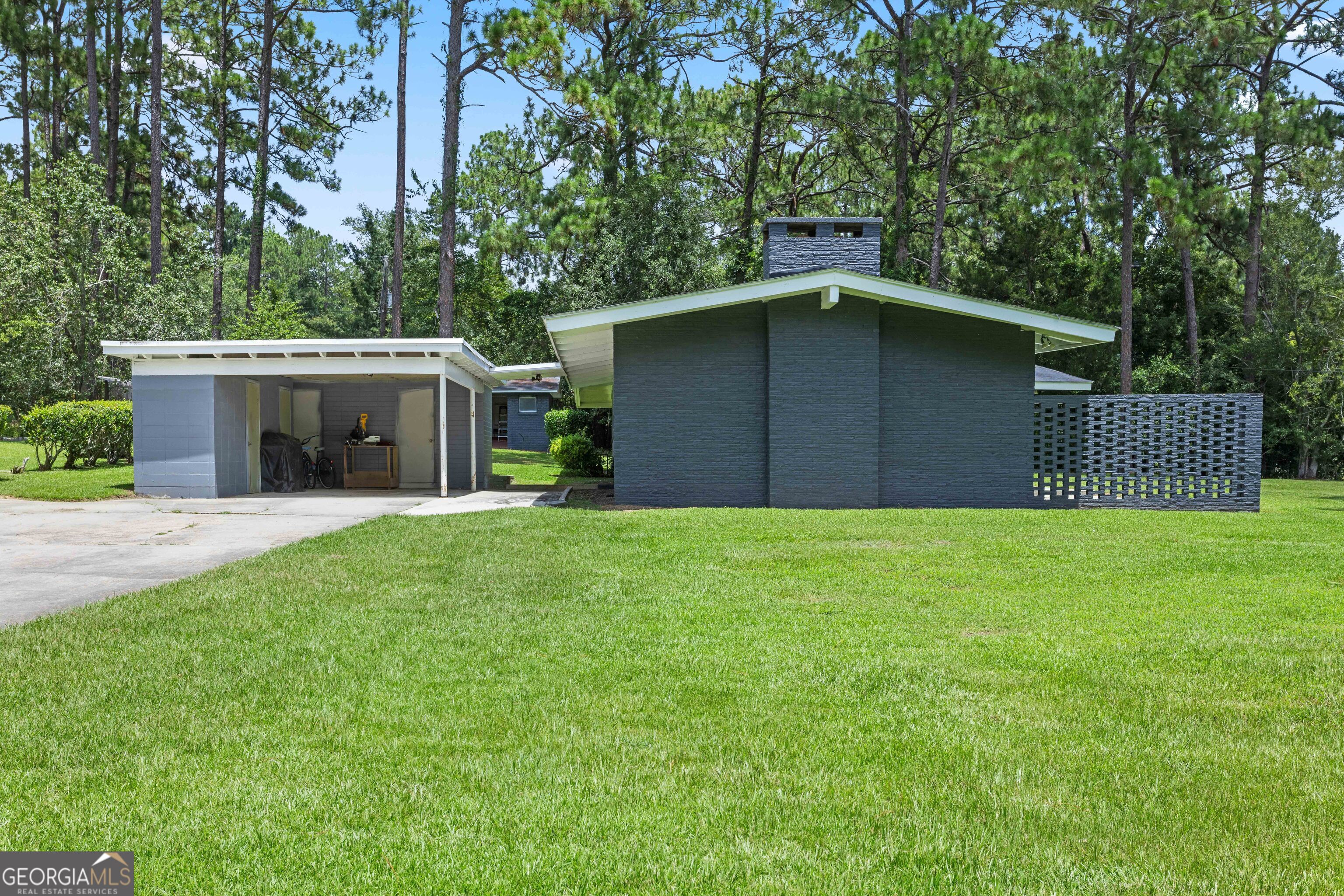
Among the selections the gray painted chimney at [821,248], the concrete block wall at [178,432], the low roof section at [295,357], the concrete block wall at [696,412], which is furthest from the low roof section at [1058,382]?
the concrete block wall at [178,432]

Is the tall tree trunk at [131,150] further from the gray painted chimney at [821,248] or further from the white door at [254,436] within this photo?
the gray painted chimney at [821,248]

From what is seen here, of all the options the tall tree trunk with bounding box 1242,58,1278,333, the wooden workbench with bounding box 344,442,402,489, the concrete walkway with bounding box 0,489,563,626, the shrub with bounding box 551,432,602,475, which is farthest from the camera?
the tall tree trunk with bounding box 1242,58,1278,333

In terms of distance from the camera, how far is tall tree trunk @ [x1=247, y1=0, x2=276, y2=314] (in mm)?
28484

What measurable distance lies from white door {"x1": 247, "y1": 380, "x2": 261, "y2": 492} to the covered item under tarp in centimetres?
19

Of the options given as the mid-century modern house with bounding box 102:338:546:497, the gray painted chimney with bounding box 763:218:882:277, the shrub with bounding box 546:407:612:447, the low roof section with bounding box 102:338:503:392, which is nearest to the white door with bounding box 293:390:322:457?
the mid-century modern house with bounding box 102:338:546:497

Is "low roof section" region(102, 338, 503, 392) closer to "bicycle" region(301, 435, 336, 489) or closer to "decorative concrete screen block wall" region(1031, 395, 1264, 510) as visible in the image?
"bicycle" region(301, 435, 336, 489)

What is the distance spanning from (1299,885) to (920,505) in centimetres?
1222

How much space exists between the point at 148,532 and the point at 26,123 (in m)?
29.6

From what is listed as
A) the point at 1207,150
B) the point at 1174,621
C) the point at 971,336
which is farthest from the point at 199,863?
the point at 1207,150

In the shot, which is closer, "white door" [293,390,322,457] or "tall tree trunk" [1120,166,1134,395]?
"white door" [293,390,322,457]

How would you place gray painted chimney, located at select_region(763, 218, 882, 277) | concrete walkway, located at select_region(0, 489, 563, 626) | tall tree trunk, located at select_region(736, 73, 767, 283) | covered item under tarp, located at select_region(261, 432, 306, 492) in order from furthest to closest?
1. tall tree trunk, located at select_region(736, 73, 767, 283)
2. covered item under tarp, located at select_region(261, 432, 306, 492)
3. gray painted chimney, located at select_region(763, 218, 882, 277)
4. concrete walkway, located at select_region(0, 489, 563, 626)

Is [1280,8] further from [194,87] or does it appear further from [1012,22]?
[194,87]

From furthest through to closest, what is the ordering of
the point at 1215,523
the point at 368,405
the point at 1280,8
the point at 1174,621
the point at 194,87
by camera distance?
the point at 194,87, the point at 1280,8, the point at 368,405, the point at 1215,523, the point at 1174,621

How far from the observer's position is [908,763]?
3703 mm
